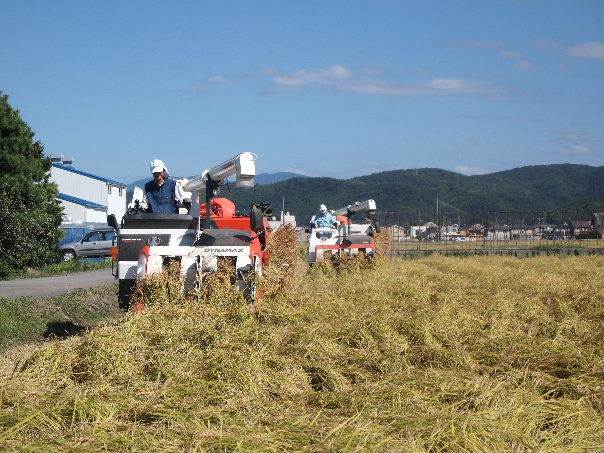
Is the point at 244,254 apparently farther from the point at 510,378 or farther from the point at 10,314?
the point at 10,314

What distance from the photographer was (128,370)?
25.0 feet

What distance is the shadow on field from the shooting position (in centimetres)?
1372

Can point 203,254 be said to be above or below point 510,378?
above

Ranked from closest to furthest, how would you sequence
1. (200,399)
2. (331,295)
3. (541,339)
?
(200,399) < (541,339) < (331,295)

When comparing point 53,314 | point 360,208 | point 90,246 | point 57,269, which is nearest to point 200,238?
point 53,314

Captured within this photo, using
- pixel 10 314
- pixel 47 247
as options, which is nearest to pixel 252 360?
pixel 10 314

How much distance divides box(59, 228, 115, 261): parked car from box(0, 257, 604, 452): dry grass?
90.0 ft

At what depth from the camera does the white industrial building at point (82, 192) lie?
2330 inches

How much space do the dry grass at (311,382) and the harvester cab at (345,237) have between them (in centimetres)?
1226

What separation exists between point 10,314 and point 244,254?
529 centimetres

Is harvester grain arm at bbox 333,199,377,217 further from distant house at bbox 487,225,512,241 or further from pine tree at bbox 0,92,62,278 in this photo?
distant house at bbox 487,225,512,241

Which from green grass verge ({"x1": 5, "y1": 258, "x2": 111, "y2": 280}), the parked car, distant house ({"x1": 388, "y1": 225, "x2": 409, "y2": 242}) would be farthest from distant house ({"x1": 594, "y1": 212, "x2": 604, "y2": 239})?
green grass verge ({"x1": 5, "y1": 258, "x2": 111, "y2": 280})

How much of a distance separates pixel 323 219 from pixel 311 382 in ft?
63.0

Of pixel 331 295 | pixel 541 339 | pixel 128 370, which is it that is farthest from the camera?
pixel 331 295
